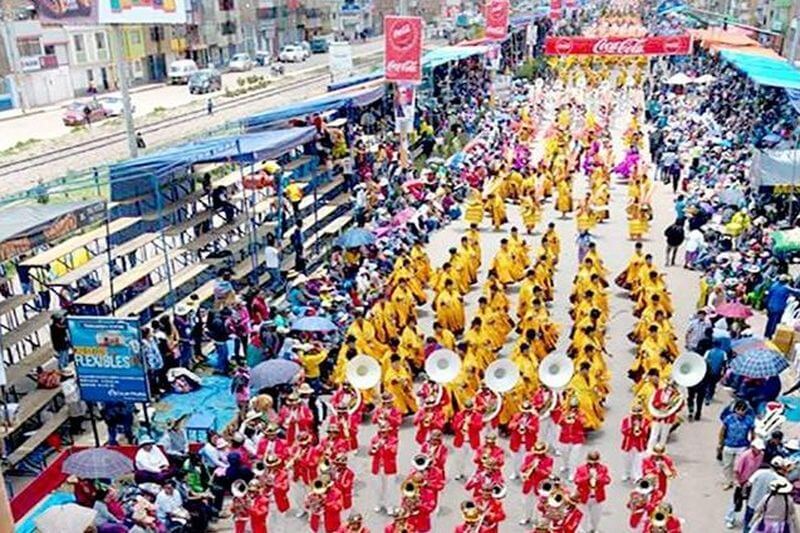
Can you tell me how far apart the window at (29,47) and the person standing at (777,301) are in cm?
4025

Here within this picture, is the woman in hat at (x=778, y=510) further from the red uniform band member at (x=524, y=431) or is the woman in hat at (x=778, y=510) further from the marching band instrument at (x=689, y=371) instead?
the red uniform band member at (x=524, y=431)

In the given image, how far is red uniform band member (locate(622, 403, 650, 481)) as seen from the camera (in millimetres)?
10336

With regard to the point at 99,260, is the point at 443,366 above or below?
below

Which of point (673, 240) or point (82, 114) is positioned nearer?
point (673, 240)

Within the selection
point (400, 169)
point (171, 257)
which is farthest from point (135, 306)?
point (400, 169)

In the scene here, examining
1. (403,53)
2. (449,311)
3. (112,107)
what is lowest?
(112,107)

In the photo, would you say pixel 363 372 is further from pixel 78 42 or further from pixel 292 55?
pixel 292 55

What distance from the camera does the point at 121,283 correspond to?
13594 mm

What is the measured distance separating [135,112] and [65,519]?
114 ft

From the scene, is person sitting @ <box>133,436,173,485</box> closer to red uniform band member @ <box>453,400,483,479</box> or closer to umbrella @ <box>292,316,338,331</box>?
red uniform band member @ <box>453,400,483,479</box>

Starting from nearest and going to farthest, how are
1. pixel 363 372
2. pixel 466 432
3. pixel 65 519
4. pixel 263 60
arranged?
pixel 65 519 < pixel 466 432 < pixel 363 372 < pixel 263 60

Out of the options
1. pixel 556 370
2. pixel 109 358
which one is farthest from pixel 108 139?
pixel 556 370

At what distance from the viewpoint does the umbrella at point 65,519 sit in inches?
305

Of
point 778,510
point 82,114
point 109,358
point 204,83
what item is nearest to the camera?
point 778,510
